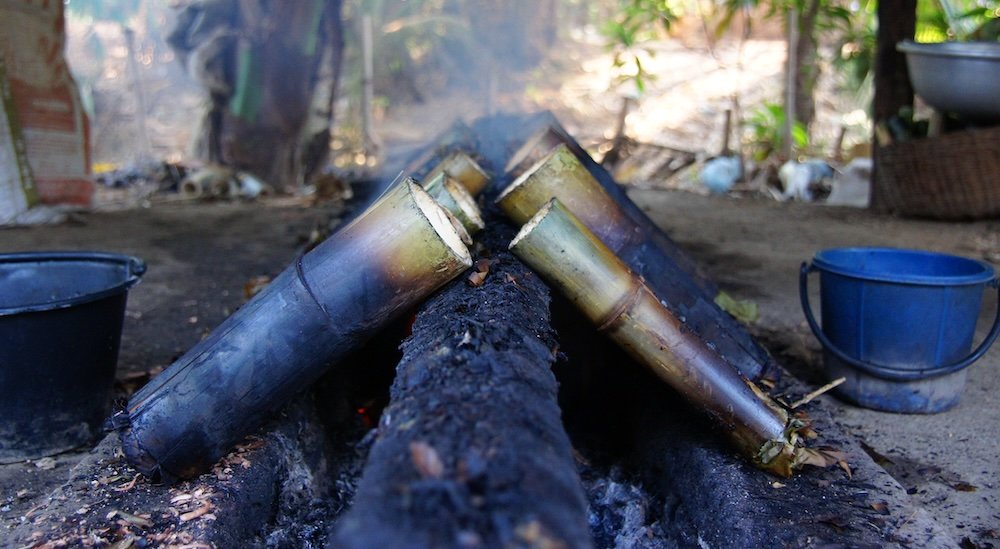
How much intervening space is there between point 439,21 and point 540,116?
11975mm

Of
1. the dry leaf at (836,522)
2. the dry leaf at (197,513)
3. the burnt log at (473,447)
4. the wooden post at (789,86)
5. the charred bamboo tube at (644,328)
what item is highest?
the burnt log at (473,447)

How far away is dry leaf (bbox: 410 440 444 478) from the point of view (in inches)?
46.8

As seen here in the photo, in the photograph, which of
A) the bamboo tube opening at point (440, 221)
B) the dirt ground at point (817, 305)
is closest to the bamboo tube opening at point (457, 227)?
the bamboo tube opening at point (440, 221)

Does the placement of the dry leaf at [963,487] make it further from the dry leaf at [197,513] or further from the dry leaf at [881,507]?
the dry leaf at [197,513]

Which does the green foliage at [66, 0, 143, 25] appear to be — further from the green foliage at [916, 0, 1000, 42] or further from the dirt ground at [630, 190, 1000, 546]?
the green foliage at [916, 0, 1000, 42]

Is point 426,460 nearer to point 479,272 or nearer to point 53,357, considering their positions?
point 479,272

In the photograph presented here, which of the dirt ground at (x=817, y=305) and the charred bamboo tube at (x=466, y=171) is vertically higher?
the charred bamboo tube at (x=466, y=171)

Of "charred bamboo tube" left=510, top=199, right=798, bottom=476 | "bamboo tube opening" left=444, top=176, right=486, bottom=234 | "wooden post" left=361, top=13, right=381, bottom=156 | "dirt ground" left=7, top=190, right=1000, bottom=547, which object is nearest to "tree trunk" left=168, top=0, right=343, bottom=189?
"dirt ground" left=7, top=190, right=1000, bottom=547

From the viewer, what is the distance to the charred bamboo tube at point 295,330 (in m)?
1.81

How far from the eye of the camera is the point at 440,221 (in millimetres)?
1845

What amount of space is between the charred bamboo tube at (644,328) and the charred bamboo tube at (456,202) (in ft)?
1.04

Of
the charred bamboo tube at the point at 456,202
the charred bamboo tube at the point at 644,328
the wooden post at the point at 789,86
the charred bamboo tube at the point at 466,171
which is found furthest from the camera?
the wooden post at the point at 789,86

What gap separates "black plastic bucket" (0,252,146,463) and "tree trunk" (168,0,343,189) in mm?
6186

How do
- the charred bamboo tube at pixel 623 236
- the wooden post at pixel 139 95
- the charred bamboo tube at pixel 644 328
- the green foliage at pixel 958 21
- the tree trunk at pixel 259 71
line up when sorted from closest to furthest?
the charred bamboo tube at pixel 644 328
the charred bamboo tube at pixel 623 236
the green foliage at pixel 958 21
the tree trunk at pixel 259 71
the wooden post at pixel 139 95
